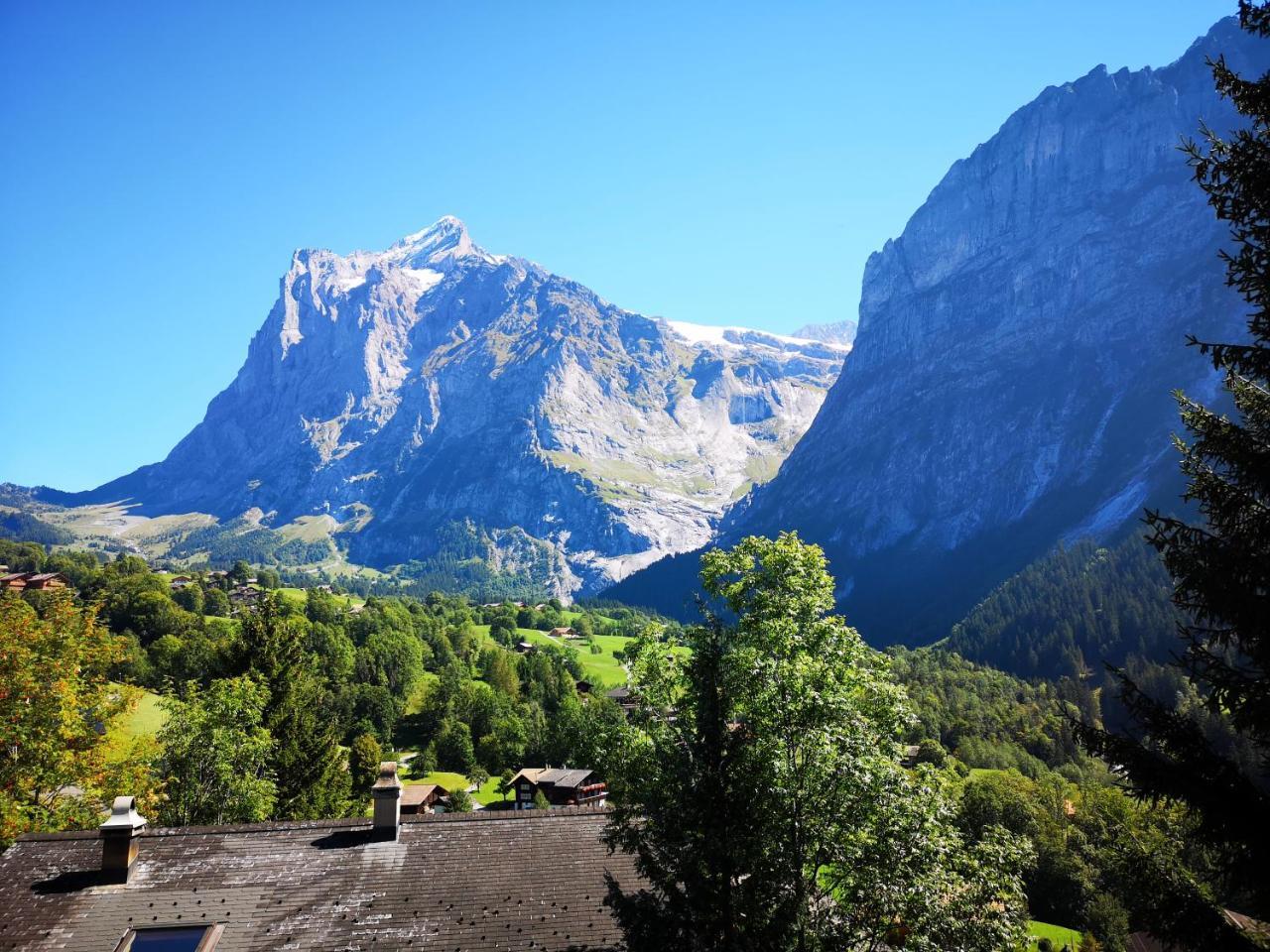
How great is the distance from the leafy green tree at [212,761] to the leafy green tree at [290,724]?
486 cm

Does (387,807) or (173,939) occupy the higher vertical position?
(387,807)

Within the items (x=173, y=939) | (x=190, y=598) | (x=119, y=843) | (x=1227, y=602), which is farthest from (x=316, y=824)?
(x=190, y=598)

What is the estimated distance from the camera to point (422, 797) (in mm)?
74188

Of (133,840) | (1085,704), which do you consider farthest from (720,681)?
(1085,704)

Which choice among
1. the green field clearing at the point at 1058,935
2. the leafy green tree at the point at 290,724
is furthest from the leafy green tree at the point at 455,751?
the green field clearing at the point at 1058,935

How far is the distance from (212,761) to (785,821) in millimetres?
28795

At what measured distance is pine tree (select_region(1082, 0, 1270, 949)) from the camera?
9.22m

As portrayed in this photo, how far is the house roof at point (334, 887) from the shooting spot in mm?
18031

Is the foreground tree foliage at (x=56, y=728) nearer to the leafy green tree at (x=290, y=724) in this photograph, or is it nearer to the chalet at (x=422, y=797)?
the leafy green tree at (x=290, y=724)

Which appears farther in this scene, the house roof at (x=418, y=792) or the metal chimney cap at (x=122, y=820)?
the house roof at (x=418, y=792)

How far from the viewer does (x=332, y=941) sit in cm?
1792

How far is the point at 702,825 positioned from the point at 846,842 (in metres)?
2.94

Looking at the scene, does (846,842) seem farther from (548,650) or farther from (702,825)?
(548,650)

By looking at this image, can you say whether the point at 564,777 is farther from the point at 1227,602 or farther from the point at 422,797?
the point at 1227,602
